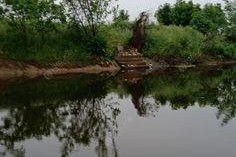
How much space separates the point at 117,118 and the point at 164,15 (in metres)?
35.4

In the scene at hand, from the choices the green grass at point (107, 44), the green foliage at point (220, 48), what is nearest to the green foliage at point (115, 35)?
the green grass at point (107, 44)

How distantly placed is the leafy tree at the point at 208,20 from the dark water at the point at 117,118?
2126 centimetres

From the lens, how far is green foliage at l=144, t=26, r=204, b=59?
4178 cm

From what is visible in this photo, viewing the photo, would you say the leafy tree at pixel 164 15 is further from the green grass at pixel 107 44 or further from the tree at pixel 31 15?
the tree at pixel 31 15

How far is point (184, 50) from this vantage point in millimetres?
43156

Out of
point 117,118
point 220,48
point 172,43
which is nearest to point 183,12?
point 220,48

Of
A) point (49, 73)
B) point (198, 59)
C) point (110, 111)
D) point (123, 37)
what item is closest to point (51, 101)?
point (110, 111)

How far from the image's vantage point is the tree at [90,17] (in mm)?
37812

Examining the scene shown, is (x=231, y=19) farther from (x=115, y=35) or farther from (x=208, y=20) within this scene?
(x=115, y=35)

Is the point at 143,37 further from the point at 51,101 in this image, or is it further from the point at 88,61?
the point at 51,101

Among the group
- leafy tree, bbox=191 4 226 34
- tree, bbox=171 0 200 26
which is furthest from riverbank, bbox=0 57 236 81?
tree, bbox=171 0 200 26

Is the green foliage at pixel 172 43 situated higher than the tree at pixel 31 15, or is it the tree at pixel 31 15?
the tree at pixel 31 15

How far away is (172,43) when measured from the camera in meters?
42.7

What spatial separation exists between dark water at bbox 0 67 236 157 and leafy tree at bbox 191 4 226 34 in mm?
21264
